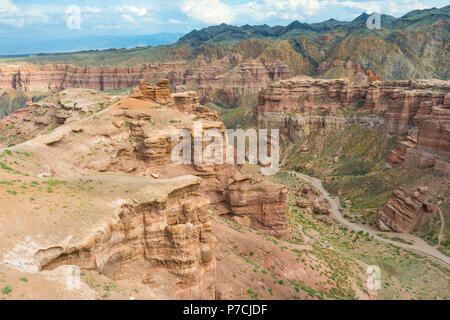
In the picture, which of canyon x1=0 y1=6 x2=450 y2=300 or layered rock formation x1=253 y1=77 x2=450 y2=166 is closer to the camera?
canyon x1=0 y1=6 x2=450 y2=300

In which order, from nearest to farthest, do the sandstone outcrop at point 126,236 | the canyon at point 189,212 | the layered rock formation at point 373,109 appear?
the sandstone outcrop at point 126,236 → the canyon at point 189,212 → the layered rock formation at point 373,109

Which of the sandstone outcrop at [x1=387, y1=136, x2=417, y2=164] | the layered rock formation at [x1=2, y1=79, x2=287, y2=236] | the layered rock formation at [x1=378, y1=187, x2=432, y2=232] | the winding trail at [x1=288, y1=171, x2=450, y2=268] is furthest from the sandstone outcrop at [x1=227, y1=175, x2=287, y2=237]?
the sandstone outcrop at [x1=387, y1=136, x2=417, y2=164]

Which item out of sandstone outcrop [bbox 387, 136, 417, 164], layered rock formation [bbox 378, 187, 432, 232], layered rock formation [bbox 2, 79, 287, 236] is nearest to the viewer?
layered rock formation [bbox 2, 79, 287, 236]

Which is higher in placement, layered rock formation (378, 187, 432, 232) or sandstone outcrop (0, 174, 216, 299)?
sandstone outcrop (0, 174, 216, 299)

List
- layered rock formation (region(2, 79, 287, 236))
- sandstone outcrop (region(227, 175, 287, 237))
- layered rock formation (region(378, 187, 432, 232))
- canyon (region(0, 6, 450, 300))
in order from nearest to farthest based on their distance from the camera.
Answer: canyon (region(0, 6, 450, 300)) → layered rock formation (region(2, 79, 287, 236)) → sandstone outcrop (region(227, 175, 287, 237)) → layered rock formation (region(378, 187, 432, 232))

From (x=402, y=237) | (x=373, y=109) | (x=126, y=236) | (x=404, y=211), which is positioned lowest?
(x=402, y=237)

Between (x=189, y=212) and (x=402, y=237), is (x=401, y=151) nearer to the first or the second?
(x=402, y=237)

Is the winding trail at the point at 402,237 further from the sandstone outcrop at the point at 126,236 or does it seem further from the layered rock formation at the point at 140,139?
the sandstone outcrop at the point at 126,236

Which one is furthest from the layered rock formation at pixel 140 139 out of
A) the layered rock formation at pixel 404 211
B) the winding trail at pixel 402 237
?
the layered rock formation at pixel 404 211

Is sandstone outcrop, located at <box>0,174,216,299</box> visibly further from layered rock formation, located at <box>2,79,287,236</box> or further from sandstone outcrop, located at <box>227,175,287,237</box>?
sandstone outcrop, located at <box>227,175,287,237</box>

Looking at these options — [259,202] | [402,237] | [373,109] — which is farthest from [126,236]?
[373,109]
